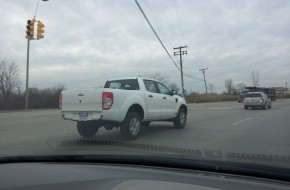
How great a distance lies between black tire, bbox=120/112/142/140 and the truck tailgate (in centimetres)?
88

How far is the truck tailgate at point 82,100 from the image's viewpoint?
920cm

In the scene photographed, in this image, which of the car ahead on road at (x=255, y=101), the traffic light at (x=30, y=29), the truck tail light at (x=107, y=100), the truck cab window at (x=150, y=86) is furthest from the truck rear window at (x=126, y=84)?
the car ahead on road at (x=255, y=101)

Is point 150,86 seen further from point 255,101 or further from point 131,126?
point 255,101

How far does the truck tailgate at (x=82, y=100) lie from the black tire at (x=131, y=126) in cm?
88

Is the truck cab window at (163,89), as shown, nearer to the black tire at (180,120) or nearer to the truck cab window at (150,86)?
the truck cab window at (150,86)

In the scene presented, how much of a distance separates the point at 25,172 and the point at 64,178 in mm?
598

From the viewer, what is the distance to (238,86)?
465ft

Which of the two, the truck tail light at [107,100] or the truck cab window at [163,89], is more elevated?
the truck cab window at [163,89]

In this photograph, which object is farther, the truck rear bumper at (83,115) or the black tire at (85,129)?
the black tire at (85,129)

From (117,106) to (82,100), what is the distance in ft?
3.08

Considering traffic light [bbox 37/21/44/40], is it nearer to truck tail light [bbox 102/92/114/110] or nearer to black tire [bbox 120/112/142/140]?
black tire [bbox 120/112/142/140]

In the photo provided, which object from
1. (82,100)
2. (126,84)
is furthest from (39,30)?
(82,100)

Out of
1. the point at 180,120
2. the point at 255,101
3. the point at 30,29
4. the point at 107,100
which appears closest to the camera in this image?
the point at 107,100

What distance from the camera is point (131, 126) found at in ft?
32.1
